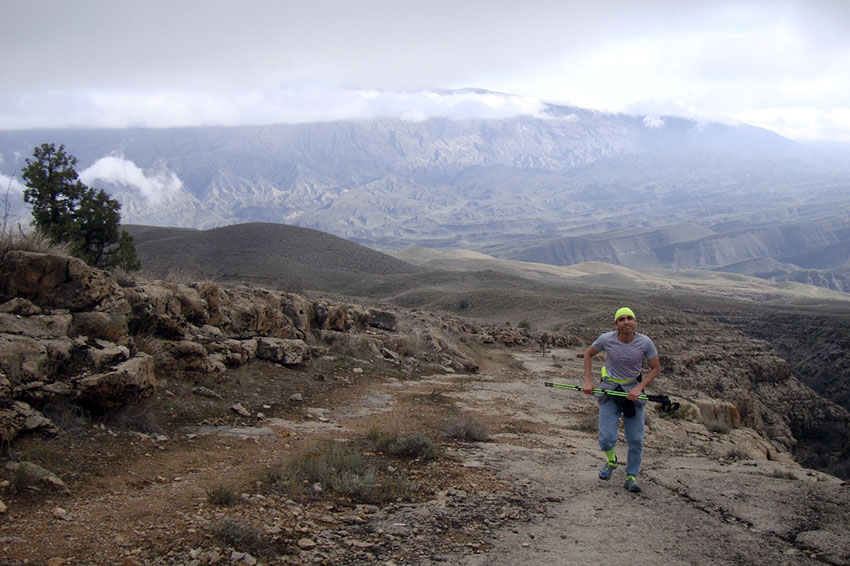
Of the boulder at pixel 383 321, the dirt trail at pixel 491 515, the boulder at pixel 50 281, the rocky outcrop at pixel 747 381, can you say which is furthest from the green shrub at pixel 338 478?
the rocky outcrop at pixel 747 381

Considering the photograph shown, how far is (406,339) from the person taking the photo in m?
15.9

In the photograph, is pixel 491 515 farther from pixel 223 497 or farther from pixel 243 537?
pixel 223 497

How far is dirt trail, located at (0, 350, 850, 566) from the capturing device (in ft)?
14.9

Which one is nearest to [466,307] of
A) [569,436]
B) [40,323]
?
[569,436]

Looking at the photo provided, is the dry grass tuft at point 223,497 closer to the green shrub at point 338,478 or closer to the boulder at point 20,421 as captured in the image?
the green shrub at point 338,478

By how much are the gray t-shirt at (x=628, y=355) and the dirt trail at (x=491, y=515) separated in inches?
46.1

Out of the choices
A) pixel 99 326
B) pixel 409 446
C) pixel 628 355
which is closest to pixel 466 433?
pixel 409 446

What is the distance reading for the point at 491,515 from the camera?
5.50 metres

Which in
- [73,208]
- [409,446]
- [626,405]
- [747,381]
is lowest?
[747,381]

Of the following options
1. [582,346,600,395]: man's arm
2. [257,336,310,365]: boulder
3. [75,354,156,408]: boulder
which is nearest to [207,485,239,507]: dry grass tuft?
[75,354,156,408]: boulder

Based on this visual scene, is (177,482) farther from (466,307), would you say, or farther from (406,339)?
(466,307)

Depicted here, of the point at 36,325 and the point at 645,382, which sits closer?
the point at 645,382

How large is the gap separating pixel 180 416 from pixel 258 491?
2660mm

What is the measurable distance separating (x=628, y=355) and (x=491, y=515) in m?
2.35
